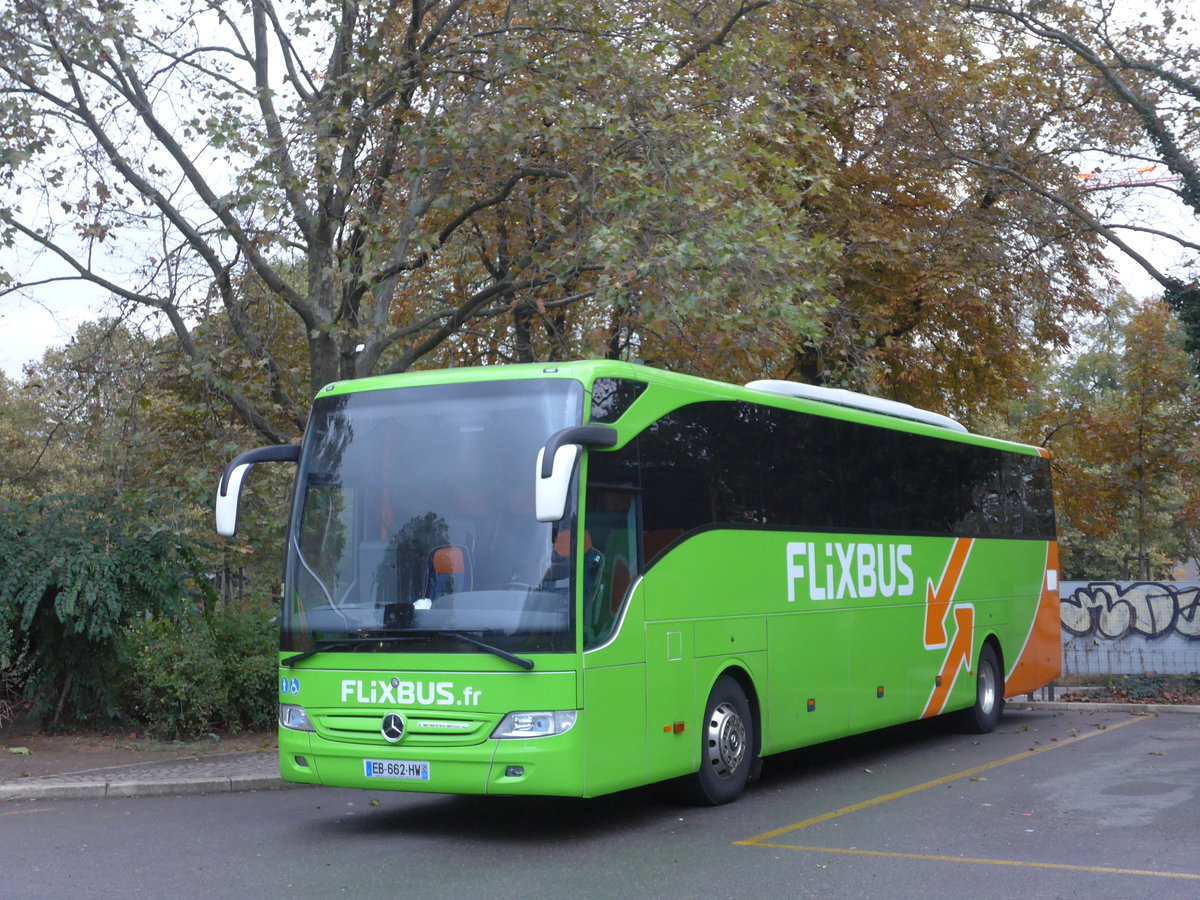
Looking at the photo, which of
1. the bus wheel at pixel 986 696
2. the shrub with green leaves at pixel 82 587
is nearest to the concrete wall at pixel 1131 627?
the bus wheel at pixel 986 696

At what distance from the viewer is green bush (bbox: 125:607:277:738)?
1402cm

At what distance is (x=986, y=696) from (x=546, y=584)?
9387 millimetres

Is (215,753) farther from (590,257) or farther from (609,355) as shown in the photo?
(609,355)

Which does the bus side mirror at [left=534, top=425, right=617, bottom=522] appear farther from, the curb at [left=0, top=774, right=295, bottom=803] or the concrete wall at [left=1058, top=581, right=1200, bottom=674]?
the concrete wall at [left=1058, top=581, right=1200, bottom=674]

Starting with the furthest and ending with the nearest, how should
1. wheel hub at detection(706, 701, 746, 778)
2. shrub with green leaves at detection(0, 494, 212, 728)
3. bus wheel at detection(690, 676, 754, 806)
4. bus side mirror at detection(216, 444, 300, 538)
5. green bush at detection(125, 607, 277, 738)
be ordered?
green bush at detection(125, 607, 277, 738) → shrub with green leaves at detection(0, 494, 212, 728) → wheel hub at detection(706, 701, 746, 778) → bus wheel at detection(690, 676, 754, 806) → bus side mirror at detection(216, 444, 300, 538)

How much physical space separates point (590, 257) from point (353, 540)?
5.73 metres

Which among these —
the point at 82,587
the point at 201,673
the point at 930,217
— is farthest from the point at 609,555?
the point at 930,217

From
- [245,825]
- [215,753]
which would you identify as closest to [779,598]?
[245,825]

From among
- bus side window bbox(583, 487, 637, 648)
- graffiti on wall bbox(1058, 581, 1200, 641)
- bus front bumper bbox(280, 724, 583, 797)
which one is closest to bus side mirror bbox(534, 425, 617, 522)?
bus side window bbox(583, 487, 637, 648)

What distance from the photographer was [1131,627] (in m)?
24.3

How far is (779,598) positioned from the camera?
11.8 meters

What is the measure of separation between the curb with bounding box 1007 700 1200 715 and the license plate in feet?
44.7

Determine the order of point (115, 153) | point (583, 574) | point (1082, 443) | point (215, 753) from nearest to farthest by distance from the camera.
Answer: point (583, 574), point (215, 753), point (115, 153), point (1082, 443)

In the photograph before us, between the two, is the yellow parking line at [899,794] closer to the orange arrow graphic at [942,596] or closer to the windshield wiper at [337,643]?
the orange arrow graphic at [942,596]
